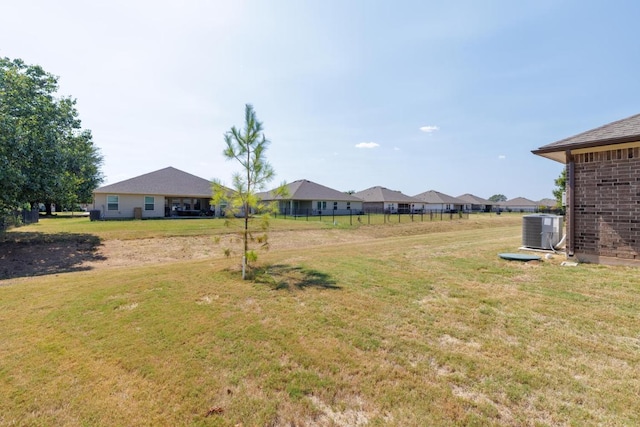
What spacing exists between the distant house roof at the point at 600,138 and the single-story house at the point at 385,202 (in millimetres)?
37340

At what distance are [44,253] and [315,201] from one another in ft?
96.3

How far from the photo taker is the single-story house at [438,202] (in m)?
56.7

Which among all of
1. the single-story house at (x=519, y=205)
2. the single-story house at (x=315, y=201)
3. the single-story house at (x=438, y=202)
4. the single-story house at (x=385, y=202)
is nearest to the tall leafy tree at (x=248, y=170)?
the single-story house at (x=315, y=201)

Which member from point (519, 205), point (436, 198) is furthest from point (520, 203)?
point (436, 198)

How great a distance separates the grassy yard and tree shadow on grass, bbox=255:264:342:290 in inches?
4.2

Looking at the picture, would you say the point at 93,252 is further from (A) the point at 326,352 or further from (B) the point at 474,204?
(B) the point at 474,204

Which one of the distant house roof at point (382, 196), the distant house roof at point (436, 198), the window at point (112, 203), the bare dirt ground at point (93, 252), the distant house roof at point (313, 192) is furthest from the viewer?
the distant house roof at point (436, 198)

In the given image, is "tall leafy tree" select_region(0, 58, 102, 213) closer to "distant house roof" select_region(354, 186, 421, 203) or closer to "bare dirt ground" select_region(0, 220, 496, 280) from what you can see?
"bare dirt ground" select_region(0, 220, 496, 280)

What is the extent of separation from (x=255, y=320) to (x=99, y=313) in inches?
99.0

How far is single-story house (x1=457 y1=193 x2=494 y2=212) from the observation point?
227ft

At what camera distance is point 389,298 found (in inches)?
204

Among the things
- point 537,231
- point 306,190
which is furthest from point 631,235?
point 306,190

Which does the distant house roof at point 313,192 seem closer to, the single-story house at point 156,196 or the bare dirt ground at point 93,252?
the single-story house at point 156,196

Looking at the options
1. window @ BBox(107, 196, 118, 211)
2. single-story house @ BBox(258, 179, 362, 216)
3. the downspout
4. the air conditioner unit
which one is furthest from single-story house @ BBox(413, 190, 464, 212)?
the downspout
